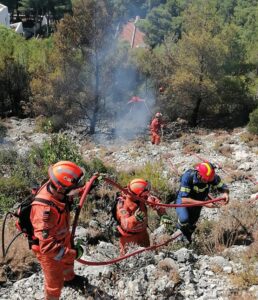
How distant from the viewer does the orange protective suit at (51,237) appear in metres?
4.57

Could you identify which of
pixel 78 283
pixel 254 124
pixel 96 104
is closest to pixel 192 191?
pixel 78 283

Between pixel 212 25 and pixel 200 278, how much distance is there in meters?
16.9

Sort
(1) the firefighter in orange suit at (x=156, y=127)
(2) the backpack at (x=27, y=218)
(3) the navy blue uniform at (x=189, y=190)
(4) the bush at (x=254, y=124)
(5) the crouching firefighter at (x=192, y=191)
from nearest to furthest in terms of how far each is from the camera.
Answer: (2) the backpack at (x=27, y=218)
(5) the crouching firefighter at (x=192, y=191)
(3) the navy blue uniform at (x=189, y=190)
(1) the firefighter in orange suit at (x=156, y=127)
(4) the bush at (x=254, y=124)

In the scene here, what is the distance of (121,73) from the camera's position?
21.9 meters

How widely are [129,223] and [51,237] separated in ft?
7.18

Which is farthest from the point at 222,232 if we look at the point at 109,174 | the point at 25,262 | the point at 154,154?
the point at 154,154

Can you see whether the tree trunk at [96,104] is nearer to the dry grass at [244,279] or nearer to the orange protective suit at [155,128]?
the orange protective suit at [155,128]

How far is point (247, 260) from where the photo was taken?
20.0ft

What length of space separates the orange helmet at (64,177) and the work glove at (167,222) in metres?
2.47

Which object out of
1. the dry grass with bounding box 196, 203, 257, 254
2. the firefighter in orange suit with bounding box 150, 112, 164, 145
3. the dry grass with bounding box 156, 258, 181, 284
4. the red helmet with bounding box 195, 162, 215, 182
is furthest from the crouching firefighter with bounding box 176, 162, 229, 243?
the firefighter in orange suit with bounding box 150, 112, 164, 145

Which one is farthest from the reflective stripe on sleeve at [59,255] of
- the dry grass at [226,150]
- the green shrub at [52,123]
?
the green shrub at [52,123]

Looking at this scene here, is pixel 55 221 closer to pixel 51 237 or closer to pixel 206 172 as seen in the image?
pixel 51 237

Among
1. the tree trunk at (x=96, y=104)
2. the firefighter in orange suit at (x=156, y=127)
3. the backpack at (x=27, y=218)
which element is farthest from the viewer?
the tree trunk at (x=96, y=104)

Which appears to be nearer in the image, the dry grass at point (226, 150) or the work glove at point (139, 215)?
the work glove at point (139, 215)
